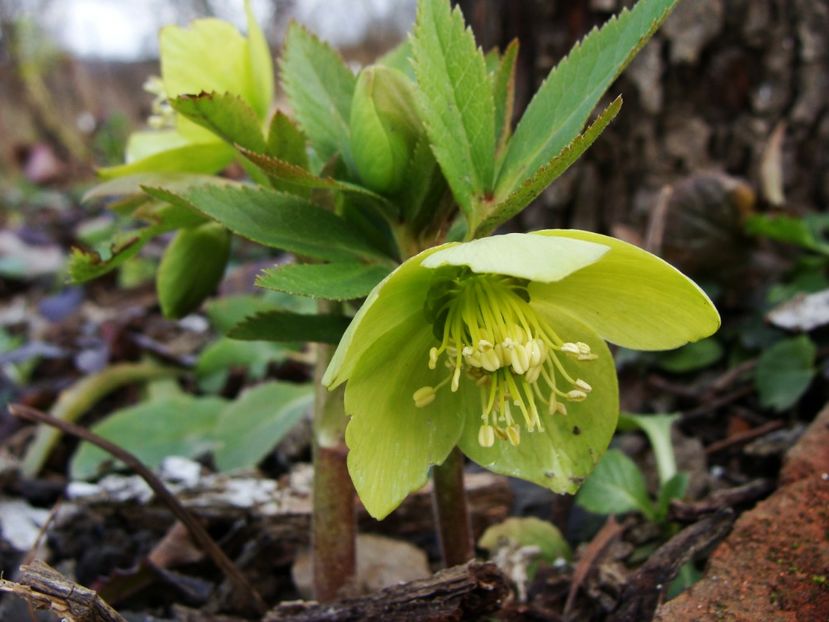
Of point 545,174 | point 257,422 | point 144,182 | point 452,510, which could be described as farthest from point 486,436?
point 257,422

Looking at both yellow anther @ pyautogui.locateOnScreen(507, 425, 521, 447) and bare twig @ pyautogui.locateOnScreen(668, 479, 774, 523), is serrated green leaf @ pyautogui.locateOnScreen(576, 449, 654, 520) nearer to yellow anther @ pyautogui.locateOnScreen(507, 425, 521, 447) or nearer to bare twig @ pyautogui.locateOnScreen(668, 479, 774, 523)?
bare twig @ pyautogui.locateOnScreen(668, 479, 774, 523)

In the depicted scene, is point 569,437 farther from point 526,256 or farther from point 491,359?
point 526,256

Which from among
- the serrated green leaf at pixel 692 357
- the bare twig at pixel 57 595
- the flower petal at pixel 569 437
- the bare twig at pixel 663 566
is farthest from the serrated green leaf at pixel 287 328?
the serrated green leaf at pixel 692 357

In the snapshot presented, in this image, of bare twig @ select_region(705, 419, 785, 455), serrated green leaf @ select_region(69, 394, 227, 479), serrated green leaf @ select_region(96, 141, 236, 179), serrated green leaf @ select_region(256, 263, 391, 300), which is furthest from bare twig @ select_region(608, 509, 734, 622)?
serrated green leaf @ select_region(69, 394, 227, 479)

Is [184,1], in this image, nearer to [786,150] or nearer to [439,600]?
[786,150]

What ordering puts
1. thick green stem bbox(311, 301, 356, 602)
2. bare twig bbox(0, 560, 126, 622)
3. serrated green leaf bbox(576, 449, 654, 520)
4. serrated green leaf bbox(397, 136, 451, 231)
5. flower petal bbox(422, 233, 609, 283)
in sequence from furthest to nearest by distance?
serrated green leaf bbox(576, 449, 654, 520) → thick green stem bbox(311, 301, 356, 602) → serrated green leaf bbox(397, 136, 451, 231) → bare twig bbox(0, 560, 126, 622) → flower petal bbox(422, 233, 609, 283)
